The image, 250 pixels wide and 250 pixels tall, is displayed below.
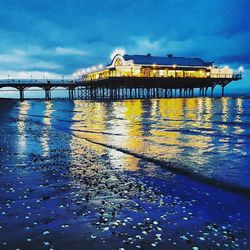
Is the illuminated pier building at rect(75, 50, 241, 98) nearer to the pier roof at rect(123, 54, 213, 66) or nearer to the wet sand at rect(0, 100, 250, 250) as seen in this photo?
the pier roof at rect(123, 54, 213, 66)

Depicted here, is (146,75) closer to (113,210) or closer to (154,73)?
(154,73)

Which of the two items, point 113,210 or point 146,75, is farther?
point 146,75

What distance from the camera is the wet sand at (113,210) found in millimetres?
4324

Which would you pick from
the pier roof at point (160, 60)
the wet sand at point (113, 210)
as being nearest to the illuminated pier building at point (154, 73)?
the pier roof at point (160, 60)

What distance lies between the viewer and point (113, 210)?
5.46 metres

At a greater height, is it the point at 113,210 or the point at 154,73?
the point at 154,73

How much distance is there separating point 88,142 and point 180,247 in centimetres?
992

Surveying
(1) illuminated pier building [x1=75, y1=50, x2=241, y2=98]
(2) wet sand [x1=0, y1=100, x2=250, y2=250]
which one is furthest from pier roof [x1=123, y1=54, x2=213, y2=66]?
(2) wet sand [x1=0, y1=100, x2=250, y2=250]

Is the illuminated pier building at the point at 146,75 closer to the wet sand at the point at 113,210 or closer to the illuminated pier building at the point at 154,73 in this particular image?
the illuminated pier building at the point at 154,73

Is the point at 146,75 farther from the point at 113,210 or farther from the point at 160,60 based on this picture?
the point at 113,210

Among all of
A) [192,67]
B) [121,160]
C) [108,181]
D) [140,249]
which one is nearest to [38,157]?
[121,160]

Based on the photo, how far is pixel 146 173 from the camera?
816 centimetres

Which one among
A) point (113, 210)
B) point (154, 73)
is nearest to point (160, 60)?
point (154, 73)

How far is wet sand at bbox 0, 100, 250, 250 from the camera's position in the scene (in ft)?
14.2
